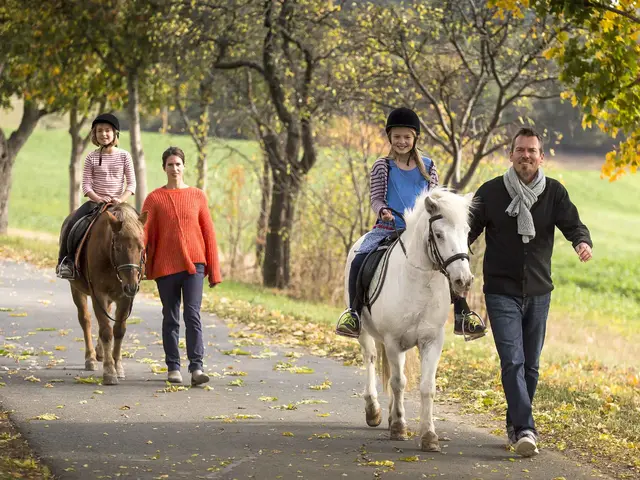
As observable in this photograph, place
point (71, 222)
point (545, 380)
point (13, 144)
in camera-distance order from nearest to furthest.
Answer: point (71, 222) → point (545, 380) → point (13, 144)

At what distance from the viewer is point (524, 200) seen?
7812mm

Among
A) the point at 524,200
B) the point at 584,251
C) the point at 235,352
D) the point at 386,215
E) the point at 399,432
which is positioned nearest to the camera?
the point at 584,251

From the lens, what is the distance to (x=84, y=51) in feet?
82.7

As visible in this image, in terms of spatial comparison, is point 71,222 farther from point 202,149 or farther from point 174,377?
point 202,149

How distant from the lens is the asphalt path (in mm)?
7184

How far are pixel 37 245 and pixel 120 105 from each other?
4747 millimetres

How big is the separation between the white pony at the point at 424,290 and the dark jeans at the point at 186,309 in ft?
8.83

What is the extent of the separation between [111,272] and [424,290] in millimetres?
3989

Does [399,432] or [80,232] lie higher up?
[80,232]

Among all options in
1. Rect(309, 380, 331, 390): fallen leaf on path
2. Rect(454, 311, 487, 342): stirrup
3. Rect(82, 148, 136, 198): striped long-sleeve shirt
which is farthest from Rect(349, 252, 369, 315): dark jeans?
Rect(82, 148, 136, 198): striped long-sleeve shirt

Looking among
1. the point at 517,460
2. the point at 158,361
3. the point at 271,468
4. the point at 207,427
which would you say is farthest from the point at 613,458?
the point at 158,361

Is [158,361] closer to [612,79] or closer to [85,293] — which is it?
[85,293]

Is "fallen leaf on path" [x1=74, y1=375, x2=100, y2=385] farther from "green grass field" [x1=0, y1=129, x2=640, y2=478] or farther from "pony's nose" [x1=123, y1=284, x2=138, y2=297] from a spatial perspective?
"green grass field" [x1=0, y1=129, x2=640, y2=478]

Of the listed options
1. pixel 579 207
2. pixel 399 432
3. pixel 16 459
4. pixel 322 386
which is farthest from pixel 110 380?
pixel 579 207
